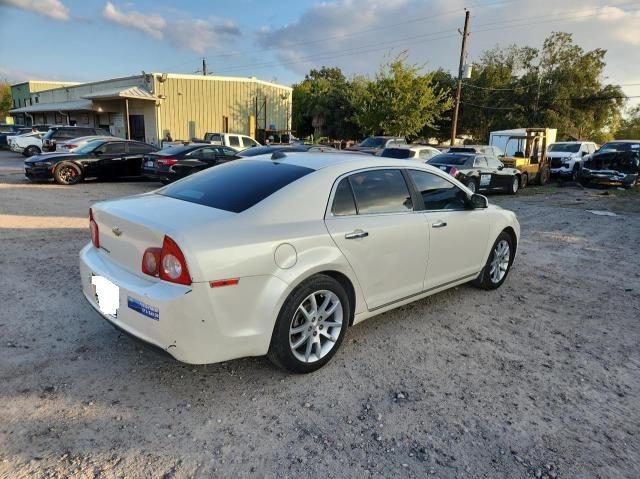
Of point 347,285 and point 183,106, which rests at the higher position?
point 183,106

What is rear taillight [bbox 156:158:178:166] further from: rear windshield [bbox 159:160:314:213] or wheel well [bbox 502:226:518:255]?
wheel well [bbox 502:226:518:255]

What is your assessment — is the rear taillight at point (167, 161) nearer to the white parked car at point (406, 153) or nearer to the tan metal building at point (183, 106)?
the white parked car at point (406, 153)

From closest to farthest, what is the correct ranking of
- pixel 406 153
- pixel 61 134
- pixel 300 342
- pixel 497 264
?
→ 1. pixel 300 342
2. pixel 497 264
3. pixel 406 153
4. pixel 61 134

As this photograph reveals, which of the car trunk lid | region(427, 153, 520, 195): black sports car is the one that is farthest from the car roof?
region(427, 153, 520, 195): black sports car

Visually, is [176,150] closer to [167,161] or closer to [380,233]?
[167,161]

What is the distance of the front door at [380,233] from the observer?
3.43 m

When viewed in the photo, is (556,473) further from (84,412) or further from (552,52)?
(552,52)

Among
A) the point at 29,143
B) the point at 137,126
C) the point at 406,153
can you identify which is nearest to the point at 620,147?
the point at 406,153

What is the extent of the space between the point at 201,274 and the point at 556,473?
226cm

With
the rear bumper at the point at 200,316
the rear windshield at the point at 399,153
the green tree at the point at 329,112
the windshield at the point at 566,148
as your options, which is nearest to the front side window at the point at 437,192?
the rear bumper at the point at 200,316

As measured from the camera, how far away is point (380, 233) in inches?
142

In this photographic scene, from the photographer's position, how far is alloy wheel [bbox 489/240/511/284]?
17.1ft

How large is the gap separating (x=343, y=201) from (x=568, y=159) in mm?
20249

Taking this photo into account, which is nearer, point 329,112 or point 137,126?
point 137,126
